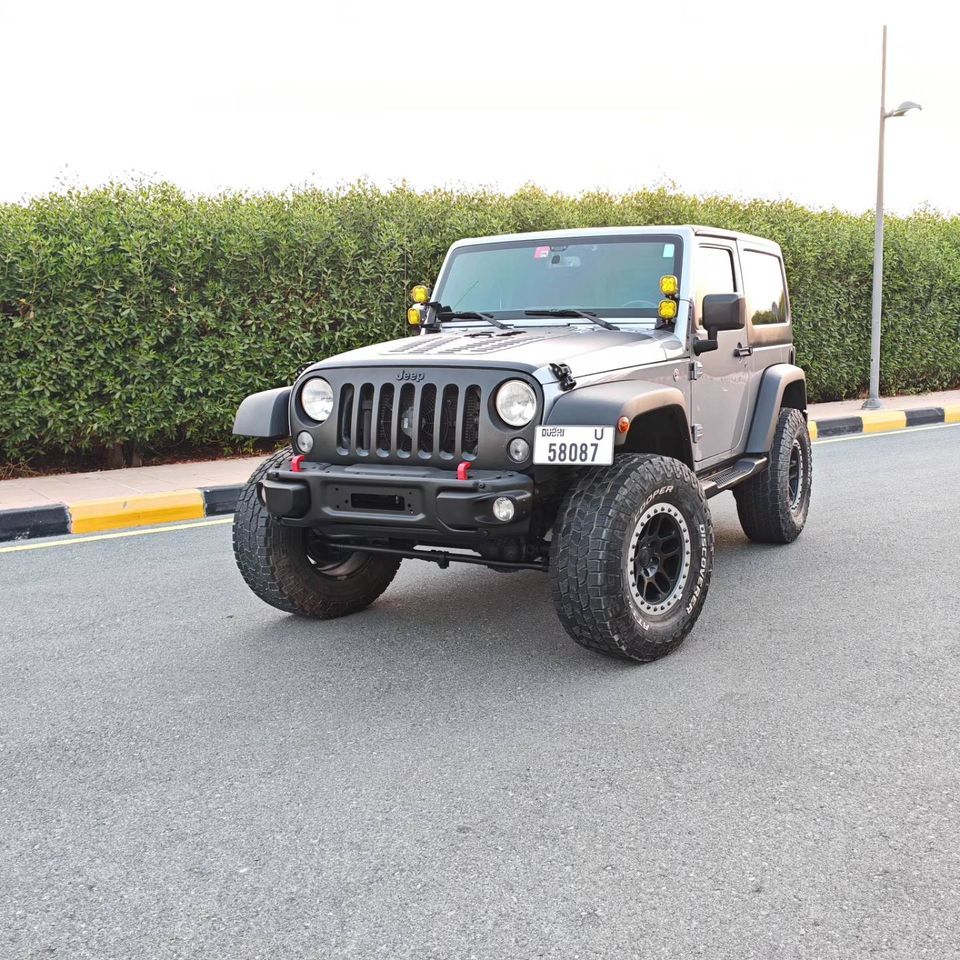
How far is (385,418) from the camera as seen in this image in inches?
181

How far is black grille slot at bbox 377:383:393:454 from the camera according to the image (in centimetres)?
457

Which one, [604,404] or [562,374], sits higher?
[562,374]

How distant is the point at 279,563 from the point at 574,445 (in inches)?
62.4

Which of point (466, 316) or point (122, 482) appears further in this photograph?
point (122, 482)

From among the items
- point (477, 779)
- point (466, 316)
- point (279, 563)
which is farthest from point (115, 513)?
point (477, 779)

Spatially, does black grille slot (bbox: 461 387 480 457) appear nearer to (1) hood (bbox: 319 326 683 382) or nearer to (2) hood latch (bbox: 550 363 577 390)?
(1) hood (bbox: 319 326 683 382)

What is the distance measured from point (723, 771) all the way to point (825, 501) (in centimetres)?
537

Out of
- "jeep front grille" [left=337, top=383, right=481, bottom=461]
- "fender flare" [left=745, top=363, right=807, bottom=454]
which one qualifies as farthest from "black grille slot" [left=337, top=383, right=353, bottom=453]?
"fender flare" [left=745, top=363, right=807, bottom=454]

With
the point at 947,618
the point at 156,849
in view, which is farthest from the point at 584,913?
the point at 947,618

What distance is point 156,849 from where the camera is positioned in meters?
3.04

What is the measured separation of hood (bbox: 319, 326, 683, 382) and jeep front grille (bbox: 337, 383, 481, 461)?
0.38 feet

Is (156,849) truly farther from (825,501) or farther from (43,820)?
(825,501)

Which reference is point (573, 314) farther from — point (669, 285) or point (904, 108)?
point (904, 108)

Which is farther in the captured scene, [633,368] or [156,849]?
[633,368]
